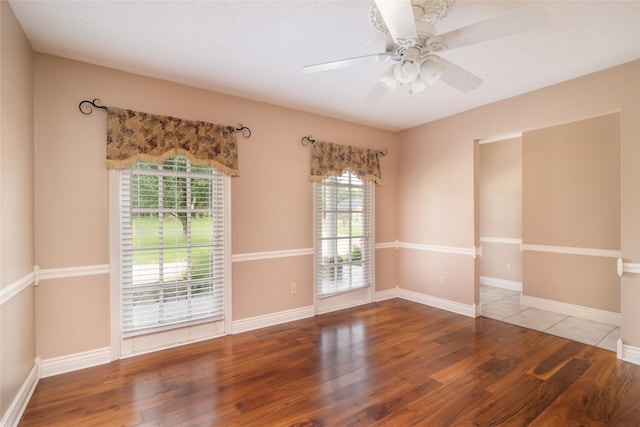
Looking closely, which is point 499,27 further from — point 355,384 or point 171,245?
point 171,245

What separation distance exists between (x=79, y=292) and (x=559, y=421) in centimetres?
373

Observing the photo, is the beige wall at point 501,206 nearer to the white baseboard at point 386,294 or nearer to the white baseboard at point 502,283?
the white baseboard at point 502,283

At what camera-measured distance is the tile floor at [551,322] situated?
325 centimetres

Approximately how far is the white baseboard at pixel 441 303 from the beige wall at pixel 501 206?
1729mm

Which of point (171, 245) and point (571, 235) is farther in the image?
point (571, 235)

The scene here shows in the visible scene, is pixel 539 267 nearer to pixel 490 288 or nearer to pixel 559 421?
pixel 490 288

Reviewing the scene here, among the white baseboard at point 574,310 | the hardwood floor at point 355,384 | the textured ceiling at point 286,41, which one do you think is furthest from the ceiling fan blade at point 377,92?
the white baseboard at point 574,310

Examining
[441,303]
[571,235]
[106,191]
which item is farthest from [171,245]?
[571,235]

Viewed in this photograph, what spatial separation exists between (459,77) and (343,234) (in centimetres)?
267

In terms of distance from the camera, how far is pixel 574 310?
3941 millimetres

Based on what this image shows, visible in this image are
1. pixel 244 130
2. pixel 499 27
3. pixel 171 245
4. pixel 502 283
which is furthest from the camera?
pixel 502 283

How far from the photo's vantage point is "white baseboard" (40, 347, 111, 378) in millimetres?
A: 2516

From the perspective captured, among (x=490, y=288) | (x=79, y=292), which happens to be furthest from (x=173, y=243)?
(x=490, y=288)

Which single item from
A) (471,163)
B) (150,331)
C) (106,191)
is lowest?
(150,331)
